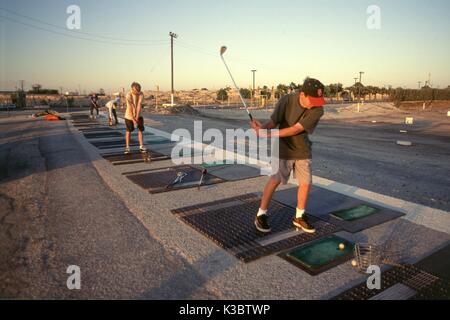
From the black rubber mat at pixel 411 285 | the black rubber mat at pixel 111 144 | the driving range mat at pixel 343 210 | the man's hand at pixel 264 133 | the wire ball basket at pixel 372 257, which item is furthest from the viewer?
the black rubber mat at pixel 111 144

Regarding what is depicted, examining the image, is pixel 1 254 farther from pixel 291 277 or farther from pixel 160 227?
pixel 291 277

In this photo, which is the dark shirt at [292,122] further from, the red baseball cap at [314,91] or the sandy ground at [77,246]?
the sandy ground at [77,246]

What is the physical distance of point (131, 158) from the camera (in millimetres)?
8508

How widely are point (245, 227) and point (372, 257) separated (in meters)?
1.55

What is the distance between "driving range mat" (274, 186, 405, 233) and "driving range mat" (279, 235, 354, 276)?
1.62ft

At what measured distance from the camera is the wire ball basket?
316 cm

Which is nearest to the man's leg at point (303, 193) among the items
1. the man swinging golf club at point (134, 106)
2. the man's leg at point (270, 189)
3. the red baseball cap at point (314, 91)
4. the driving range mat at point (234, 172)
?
the man's leg at point (270, 189)

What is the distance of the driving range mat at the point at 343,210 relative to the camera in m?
4.24

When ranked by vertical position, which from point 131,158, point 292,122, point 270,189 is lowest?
point 131,158

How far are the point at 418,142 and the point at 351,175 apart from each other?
7.38 metres

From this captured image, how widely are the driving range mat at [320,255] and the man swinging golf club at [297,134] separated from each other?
0.32 m

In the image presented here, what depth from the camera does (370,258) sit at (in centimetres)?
318

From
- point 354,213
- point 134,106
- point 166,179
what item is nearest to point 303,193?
point 354,213

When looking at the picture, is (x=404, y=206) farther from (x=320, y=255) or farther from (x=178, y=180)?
(x=178, y=180)
